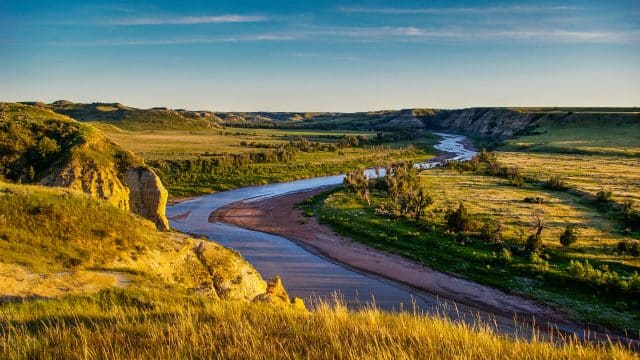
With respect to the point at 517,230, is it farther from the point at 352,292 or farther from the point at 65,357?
the point at 65,357

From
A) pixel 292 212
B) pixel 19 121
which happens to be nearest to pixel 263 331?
pixel 19 121

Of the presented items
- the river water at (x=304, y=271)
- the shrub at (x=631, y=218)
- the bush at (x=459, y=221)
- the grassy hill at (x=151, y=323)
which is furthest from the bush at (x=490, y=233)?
the grassy hill at (x=151, y=323)

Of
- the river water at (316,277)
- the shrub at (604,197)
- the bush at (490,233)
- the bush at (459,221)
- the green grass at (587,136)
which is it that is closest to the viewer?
the river water at (316,277)

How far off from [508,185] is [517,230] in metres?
23.6

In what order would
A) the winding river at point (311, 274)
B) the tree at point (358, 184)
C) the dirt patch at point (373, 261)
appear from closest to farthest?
1. the winding river at point (311, 274)
2. the dirt patch at point (373, 261)
3. the tree at point (358, 184)

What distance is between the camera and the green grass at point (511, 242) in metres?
23.0

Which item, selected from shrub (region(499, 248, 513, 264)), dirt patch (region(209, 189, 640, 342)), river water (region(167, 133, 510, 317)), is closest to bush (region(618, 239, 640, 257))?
shrub (region(499, 248, 513, 264))

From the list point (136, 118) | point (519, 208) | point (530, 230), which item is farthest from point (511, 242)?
point (136, 118)

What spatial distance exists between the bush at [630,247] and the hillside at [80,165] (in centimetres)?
2801

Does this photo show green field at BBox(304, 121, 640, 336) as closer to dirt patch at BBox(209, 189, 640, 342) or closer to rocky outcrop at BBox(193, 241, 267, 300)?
dirt patch at BBox(209, 189, 640, 342)

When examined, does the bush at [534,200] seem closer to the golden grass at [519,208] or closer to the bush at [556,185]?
the golden grass at [519,208]

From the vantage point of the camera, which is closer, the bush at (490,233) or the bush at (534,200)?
the bush at (490,233)

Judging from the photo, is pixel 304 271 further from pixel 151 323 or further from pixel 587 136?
pixel 587 136

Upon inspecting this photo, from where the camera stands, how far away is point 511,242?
31.0 m
